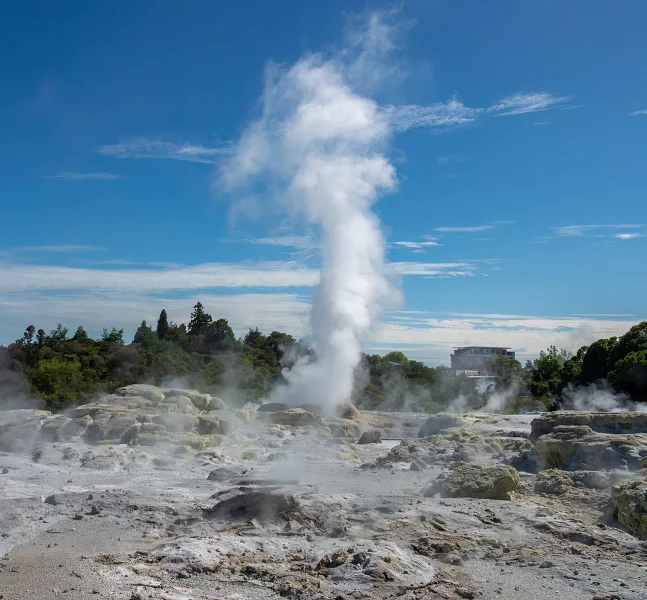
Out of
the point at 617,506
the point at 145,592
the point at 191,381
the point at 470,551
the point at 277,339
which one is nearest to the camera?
the point at 145,592

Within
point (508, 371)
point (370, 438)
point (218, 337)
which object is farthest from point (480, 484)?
point (218, 337)

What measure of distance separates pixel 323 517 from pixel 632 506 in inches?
204

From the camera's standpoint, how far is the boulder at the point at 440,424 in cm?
2615

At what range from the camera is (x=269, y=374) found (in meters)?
44.2

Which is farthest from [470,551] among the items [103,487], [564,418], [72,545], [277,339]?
[277,339]

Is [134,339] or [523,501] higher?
[134,339]

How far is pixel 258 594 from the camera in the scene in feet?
24.3

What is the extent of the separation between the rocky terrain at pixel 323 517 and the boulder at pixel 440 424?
235 inches

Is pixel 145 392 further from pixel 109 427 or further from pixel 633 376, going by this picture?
pixel 633 376

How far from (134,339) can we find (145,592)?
2115 inches

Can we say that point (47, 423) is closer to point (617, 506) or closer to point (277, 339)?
point (617, 506)

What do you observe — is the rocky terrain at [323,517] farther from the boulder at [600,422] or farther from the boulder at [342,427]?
the boulder at [342,427]

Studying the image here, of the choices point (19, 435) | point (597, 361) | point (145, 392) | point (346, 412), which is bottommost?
point (19, 435)

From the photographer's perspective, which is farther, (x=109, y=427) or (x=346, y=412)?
(x=346, y=412)
